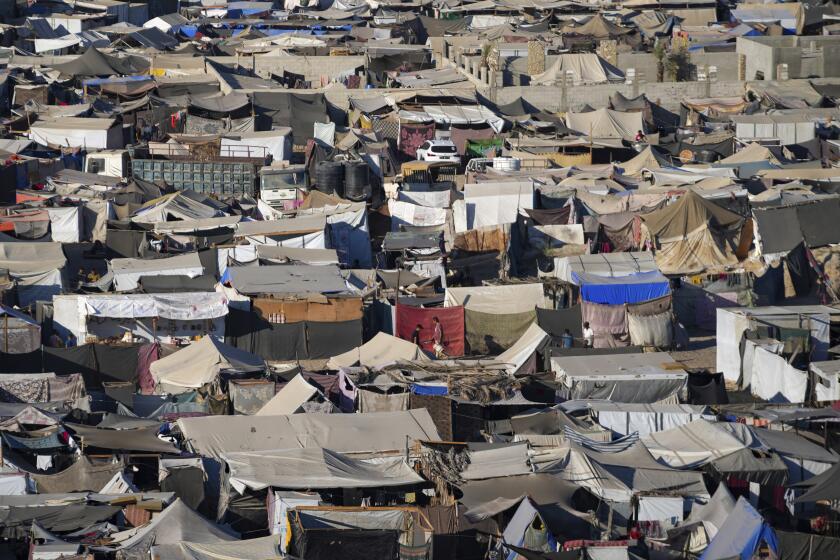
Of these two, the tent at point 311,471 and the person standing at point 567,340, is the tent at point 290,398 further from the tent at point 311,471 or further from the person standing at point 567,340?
the person standing at point 567,340

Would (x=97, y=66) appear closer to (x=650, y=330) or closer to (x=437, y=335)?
(x=437, y=335)

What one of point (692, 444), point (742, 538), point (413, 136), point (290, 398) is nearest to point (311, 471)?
point (290, 398)

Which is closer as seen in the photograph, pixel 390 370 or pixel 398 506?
pixel 398 506

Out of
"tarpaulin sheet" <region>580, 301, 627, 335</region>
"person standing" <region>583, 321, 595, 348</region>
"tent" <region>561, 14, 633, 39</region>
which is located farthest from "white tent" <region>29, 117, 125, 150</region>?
"tent" <region>561, 14, 633, 39</region>

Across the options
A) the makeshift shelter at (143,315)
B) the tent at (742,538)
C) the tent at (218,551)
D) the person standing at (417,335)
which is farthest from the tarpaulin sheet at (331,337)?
the tent at (742,538)

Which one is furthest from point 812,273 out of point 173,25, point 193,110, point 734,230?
point 173,25

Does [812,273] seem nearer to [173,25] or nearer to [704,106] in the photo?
[704,106]
